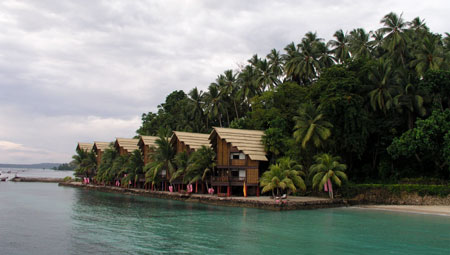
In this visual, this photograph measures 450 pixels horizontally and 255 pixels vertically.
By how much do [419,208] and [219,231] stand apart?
68.6ft

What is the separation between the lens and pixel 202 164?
4512cm

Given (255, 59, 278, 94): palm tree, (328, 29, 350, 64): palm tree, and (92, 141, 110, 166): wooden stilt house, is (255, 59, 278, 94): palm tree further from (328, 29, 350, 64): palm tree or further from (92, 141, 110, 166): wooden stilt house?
(92, 141, 110, 166): wooden stilt house

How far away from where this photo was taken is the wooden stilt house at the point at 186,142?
164ft

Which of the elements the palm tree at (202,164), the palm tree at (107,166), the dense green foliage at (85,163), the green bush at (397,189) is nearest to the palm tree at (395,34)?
the green bush at (397,189)

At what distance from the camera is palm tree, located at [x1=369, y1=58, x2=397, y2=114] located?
42.0 metres

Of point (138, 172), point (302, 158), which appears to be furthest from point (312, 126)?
point (138, 172)

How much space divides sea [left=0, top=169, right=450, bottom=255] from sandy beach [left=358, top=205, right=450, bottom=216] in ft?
4.65

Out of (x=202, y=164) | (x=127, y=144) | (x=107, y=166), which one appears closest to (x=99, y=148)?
(x=107, y=166)

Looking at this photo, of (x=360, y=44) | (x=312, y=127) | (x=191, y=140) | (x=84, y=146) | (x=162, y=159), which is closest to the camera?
(x=312, y=127)

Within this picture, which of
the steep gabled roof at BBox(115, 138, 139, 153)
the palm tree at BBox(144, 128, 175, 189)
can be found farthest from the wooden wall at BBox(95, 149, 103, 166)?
the palm tree at BBox(144, 128, 175, 189)

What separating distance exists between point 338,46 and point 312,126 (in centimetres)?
2669

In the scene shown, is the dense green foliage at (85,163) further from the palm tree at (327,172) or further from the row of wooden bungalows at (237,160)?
the palm tree at (327,172)

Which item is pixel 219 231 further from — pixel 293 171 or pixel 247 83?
pixel 247 83

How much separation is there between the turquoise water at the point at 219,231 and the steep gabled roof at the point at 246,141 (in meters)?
7.48
